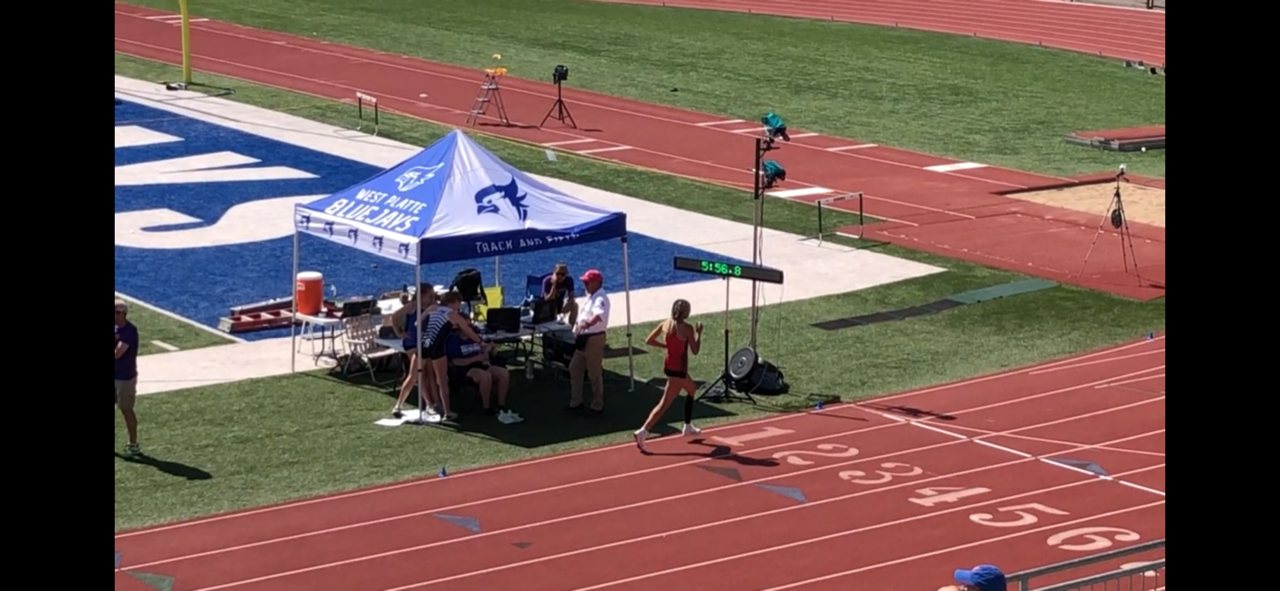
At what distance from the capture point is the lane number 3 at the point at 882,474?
14.6 m

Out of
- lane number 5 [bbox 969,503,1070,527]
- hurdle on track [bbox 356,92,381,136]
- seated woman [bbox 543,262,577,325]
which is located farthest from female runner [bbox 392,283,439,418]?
hurdle on track [bbox 356,92,381,136]

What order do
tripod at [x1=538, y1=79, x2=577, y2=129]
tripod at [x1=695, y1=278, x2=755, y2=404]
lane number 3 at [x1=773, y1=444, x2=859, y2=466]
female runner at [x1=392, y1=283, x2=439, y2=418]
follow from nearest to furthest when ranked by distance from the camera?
lane number 3 at [x1=773, y1=444, x2=859, y2=466], female runner at [x1=392, y1=283, x2=439, y2=418], tripod at [x1=695, y1=278, x2=755, y2=404], tripod at [x1=538, y1=79, x2=577, y2=129]

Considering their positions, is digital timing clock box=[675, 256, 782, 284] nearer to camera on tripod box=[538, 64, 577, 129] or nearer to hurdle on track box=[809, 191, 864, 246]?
hurdle on track box=[809, 191, 864, 246]

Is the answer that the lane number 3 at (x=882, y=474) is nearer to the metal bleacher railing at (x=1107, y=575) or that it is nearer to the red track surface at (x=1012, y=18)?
the metal bleacher railing at (x=1107, y=575)

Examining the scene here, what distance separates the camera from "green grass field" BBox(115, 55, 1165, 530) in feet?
47.5

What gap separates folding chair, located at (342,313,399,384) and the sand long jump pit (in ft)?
43.1

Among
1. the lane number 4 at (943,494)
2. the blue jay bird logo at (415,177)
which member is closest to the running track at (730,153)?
the lane number 4 at (943,494)

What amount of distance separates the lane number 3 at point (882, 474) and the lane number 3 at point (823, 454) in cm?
39

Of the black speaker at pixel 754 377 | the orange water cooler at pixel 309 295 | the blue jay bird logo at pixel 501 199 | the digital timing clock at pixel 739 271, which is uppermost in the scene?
the blue jay bird logo at pixel 501 199

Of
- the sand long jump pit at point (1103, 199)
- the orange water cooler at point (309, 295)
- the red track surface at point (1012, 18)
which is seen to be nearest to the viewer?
the orange water cooler at point (309, 295)

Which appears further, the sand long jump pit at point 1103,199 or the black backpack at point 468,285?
the sand long jump pit at point 1103,199

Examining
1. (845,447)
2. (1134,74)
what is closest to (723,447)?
(845,447)
